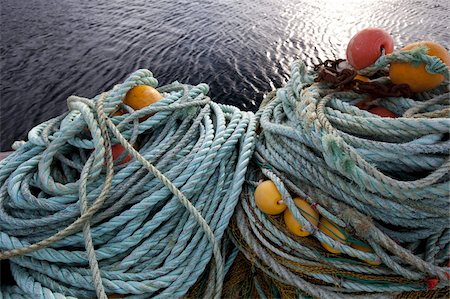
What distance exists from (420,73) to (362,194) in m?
0.59

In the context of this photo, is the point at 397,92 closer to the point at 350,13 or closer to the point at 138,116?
the point at 138,116

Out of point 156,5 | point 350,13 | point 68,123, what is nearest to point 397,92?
point 68,123

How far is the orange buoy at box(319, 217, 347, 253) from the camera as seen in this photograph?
4.56 ft

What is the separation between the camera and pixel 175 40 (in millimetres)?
5742

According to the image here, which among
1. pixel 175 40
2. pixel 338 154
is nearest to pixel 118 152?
pixel 338 154

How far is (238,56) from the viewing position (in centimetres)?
538

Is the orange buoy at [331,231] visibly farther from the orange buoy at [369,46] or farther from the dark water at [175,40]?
the dark water at [175,40]

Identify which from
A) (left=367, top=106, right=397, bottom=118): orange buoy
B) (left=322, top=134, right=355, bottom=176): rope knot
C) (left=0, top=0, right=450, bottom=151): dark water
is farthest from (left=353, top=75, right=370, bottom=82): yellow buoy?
(left=0, top=0, right=450, bottom=151): dark water

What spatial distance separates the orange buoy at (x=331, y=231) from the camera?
1.39m

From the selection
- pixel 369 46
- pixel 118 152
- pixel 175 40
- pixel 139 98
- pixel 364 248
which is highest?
pixel 369 46

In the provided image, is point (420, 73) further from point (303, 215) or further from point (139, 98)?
point (139, 98)

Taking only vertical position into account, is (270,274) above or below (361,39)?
below

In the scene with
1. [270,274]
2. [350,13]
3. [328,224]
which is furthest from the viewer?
[350,13]

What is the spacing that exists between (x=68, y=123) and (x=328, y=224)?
132cm
